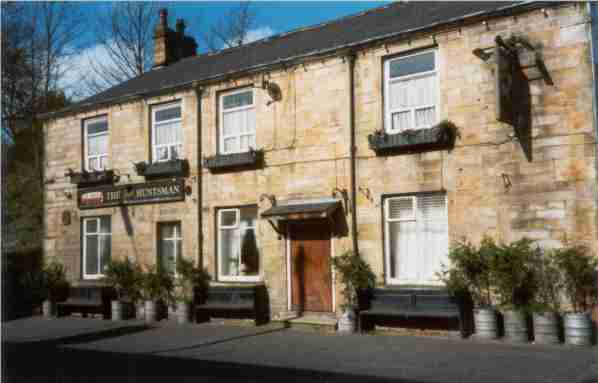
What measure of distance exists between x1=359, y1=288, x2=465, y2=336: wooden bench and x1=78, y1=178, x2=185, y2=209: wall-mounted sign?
6330mm

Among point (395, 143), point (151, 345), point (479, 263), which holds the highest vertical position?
point (395, 143)

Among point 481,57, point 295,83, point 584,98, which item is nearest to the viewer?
point 584,98

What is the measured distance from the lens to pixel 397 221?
13.5 meters

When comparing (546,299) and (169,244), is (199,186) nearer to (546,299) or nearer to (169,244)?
(169,244)

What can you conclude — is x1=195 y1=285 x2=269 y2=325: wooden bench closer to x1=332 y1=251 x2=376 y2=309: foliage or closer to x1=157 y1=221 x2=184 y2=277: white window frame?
x1=157 y1=221 x2=184 y2=277: white window frame

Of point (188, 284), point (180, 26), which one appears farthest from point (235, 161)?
point (180, 26)

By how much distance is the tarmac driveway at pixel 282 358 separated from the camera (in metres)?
8.93

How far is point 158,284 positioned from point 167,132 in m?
4.24

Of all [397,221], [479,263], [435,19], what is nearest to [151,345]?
[397,221]

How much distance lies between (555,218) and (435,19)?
5024mm

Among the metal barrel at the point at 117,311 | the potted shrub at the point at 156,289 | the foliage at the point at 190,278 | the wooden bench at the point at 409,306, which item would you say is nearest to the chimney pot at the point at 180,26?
the potted shrub at the point at 156,289

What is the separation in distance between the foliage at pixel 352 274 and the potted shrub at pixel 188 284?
4.24 meters

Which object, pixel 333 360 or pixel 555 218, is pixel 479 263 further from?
pixel 333 360

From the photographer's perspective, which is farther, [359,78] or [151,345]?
[359,78]
